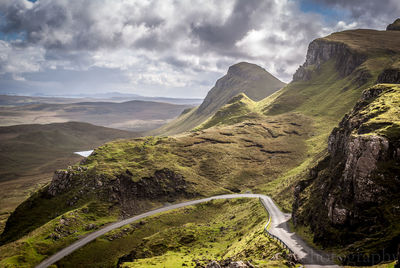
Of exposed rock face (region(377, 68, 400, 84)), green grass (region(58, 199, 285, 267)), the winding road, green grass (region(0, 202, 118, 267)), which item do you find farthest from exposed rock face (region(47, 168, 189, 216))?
exposed rock face (region(377, 68, 400, 84))

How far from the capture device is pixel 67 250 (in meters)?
97.4

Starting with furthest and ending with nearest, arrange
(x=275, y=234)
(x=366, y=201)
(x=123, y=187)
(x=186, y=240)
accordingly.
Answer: (x=123, y=187)
(x=186, y=240)
(x=275, y=234)
(x=366, y=201)

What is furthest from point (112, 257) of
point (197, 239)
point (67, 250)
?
point (197, 239)

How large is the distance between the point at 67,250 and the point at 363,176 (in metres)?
96.3

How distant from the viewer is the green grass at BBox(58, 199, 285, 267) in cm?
7669

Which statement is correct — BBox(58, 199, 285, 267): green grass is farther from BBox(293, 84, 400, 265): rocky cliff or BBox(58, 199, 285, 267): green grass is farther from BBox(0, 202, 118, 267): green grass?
BBox(293, 84, 400, 265): rocky cliff

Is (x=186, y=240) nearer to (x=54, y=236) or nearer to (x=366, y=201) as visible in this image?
(x=54, y=236)

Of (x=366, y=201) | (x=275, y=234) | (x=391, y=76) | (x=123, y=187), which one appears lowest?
(x=123, y=187)

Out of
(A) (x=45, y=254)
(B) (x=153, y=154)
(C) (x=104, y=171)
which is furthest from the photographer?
(B) (x=153, y=154)

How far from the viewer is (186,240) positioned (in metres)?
99.4

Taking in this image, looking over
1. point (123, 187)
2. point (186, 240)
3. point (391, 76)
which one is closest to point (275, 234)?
point (186, 240)

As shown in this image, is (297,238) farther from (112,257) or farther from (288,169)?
(288,169)

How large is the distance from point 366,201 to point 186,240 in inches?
2517

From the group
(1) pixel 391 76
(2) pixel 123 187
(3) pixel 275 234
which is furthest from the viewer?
(1) pixel 391 76
